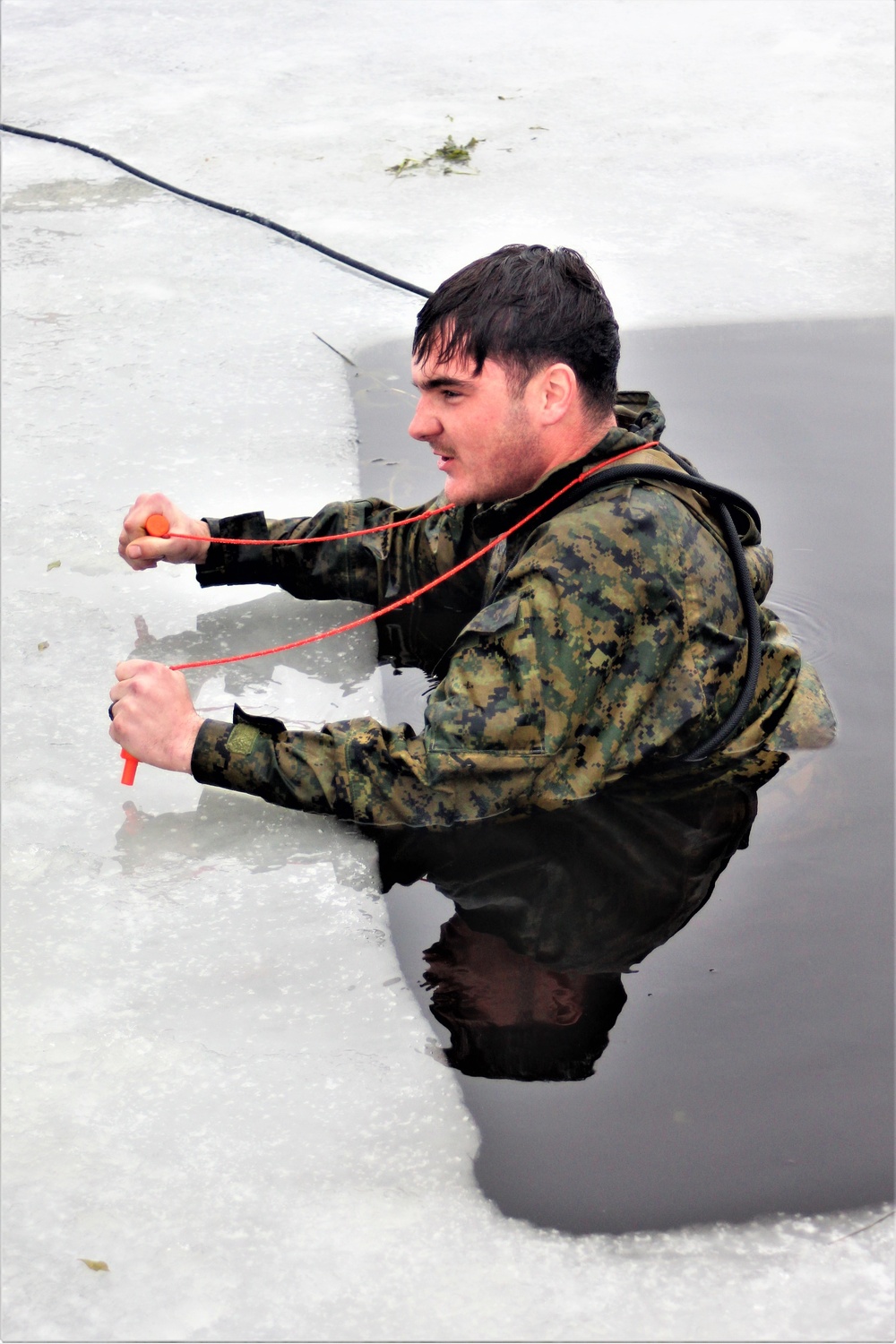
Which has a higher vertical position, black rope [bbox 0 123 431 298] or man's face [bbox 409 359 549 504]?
man's face [bbox 409 359 549 504]

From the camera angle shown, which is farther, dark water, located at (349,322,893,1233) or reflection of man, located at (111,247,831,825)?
reflection of man, located at (111,247,831,825)

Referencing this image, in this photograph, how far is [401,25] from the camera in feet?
18.6

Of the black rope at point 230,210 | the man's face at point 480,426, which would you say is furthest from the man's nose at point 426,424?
the black rope at point 230,210

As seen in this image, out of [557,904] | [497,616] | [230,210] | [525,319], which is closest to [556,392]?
[525,319]

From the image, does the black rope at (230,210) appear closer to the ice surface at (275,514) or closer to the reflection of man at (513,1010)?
the ice surface at (275,514)

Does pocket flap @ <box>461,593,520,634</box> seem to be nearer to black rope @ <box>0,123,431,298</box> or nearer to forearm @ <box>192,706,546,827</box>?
forearm @ <box>192,706,546,827</box>

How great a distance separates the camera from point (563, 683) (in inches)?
69.0

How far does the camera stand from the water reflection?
1705mm

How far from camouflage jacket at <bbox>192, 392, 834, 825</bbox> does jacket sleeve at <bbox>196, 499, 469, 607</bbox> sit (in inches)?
13.8

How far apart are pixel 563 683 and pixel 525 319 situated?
1.59 feet

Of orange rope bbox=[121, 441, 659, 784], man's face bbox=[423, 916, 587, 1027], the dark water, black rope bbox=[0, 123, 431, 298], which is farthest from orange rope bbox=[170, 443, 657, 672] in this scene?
black rope bbox=[0, 123, 431, 298]

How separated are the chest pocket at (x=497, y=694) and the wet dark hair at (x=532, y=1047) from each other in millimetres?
341

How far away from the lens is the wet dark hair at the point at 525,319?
5.94 feet

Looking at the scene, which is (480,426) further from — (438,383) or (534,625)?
(534,625)
